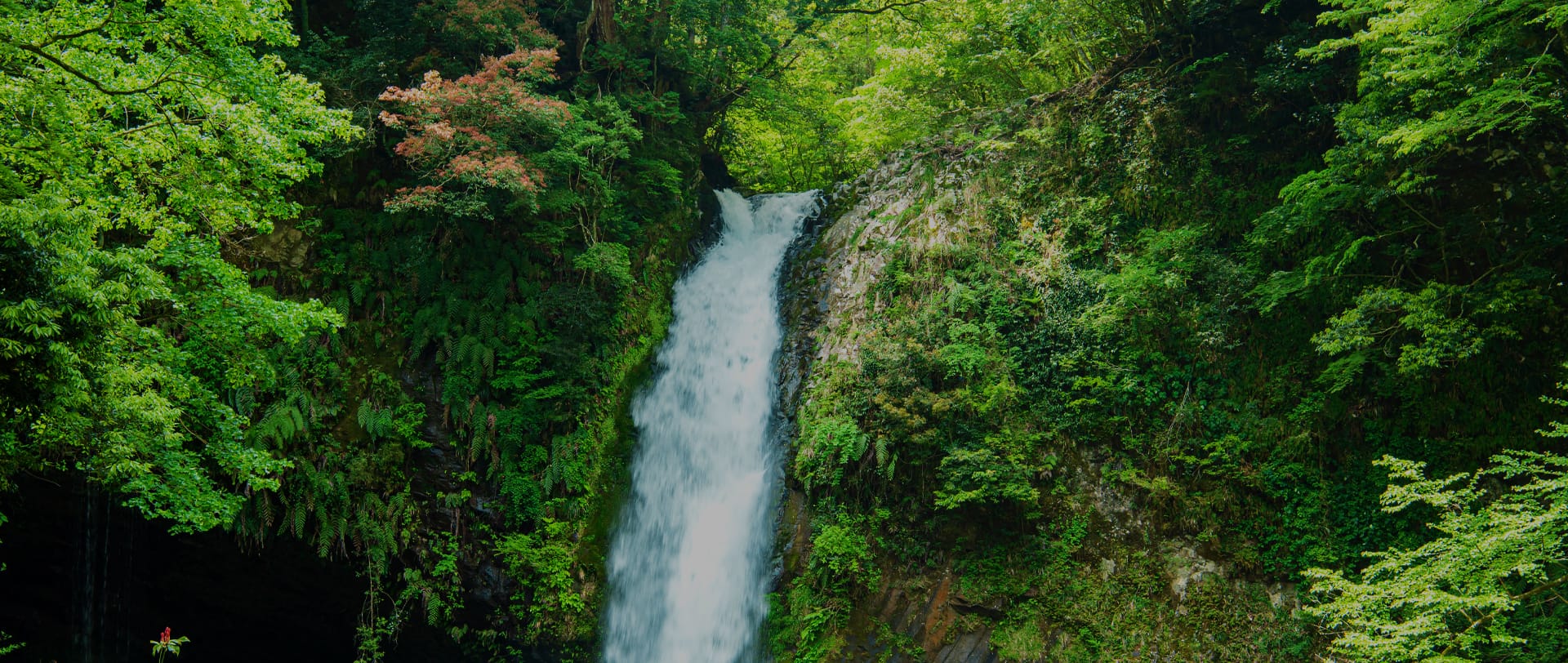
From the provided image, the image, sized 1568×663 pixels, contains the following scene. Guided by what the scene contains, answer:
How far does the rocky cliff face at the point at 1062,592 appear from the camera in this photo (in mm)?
8188

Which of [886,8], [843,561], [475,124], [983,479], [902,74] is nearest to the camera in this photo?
[983,479]

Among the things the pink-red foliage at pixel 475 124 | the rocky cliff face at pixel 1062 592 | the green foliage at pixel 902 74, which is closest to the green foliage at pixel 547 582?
the rocky cliff face at pixel 1062 592

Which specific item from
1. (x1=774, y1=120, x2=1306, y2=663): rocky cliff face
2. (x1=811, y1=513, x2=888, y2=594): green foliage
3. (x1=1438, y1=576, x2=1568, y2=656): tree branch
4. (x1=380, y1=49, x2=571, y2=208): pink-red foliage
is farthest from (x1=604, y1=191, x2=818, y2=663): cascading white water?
(x1=1438, y1=576, x2=1568, y2=656): tree branch

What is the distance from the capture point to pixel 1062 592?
8.80m

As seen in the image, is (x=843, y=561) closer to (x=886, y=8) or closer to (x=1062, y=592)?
(x=1062, y=592)

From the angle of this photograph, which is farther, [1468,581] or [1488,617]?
[1468,581]

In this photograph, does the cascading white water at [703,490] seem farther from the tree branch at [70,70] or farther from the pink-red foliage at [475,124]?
the tree branch at [70,70]

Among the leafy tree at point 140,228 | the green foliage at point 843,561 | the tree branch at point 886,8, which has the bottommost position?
the green foliage at point 843,561

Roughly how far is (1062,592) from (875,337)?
13.2 ft

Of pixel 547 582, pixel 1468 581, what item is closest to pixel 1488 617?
pixel 1468 581

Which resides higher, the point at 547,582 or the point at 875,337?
the point at 875,337

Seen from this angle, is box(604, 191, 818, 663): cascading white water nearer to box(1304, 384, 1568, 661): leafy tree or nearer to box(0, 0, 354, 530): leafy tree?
box(0, 0, 354, 530): leafy tree

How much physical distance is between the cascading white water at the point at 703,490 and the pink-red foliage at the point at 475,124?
407 cm

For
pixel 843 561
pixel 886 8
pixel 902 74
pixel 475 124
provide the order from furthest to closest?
pixel 886 8 < pixel 902 74 < pixel 475 124 < pixel 843 561
